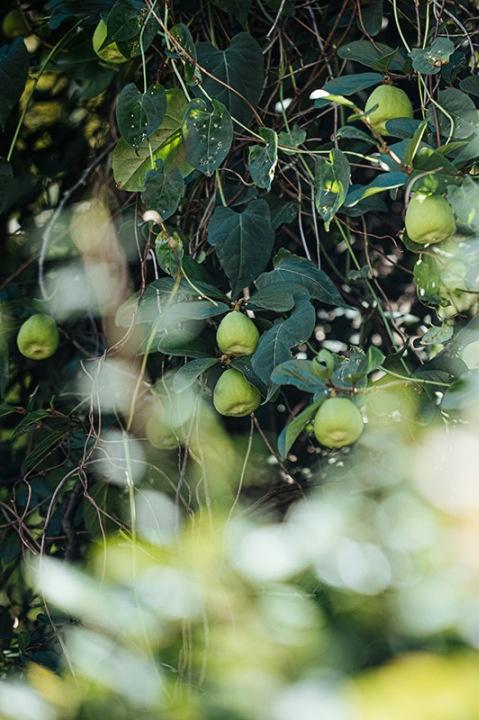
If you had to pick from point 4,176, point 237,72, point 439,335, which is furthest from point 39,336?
point 439,335

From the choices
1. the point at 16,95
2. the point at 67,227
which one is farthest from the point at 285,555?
the point at 67,227

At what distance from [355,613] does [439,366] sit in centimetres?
57

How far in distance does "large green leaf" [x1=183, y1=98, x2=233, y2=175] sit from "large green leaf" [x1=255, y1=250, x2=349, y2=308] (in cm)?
14

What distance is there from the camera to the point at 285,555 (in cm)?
54

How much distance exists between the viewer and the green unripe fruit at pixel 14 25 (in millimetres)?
1507

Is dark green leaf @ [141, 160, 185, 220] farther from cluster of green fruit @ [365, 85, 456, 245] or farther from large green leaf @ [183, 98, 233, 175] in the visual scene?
cluster of green fruit @ [365, 85, 456, 245]

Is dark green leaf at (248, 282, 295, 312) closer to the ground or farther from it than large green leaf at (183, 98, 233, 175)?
closer to the ground

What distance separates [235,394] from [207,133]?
0.32 m

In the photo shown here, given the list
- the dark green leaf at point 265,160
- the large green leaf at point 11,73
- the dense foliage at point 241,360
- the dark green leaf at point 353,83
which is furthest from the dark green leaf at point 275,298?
the large green leaf at point 11,73

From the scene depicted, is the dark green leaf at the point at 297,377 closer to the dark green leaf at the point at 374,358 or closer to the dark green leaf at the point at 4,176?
the dark green leaf at the point at 374,358

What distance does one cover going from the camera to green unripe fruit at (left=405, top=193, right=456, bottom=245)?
0.86 metres

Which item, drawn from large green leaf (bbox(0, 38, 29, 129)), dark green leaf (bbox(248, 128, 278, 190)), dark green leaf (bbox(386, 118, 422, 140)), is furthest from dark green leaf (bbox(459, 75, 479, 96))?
large green leaf (bbox(0, 38, 29, 129))

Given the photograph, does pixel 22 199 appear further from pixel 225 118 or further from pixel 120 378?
pixel 225 118

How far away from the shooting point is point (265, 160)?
100 cm
